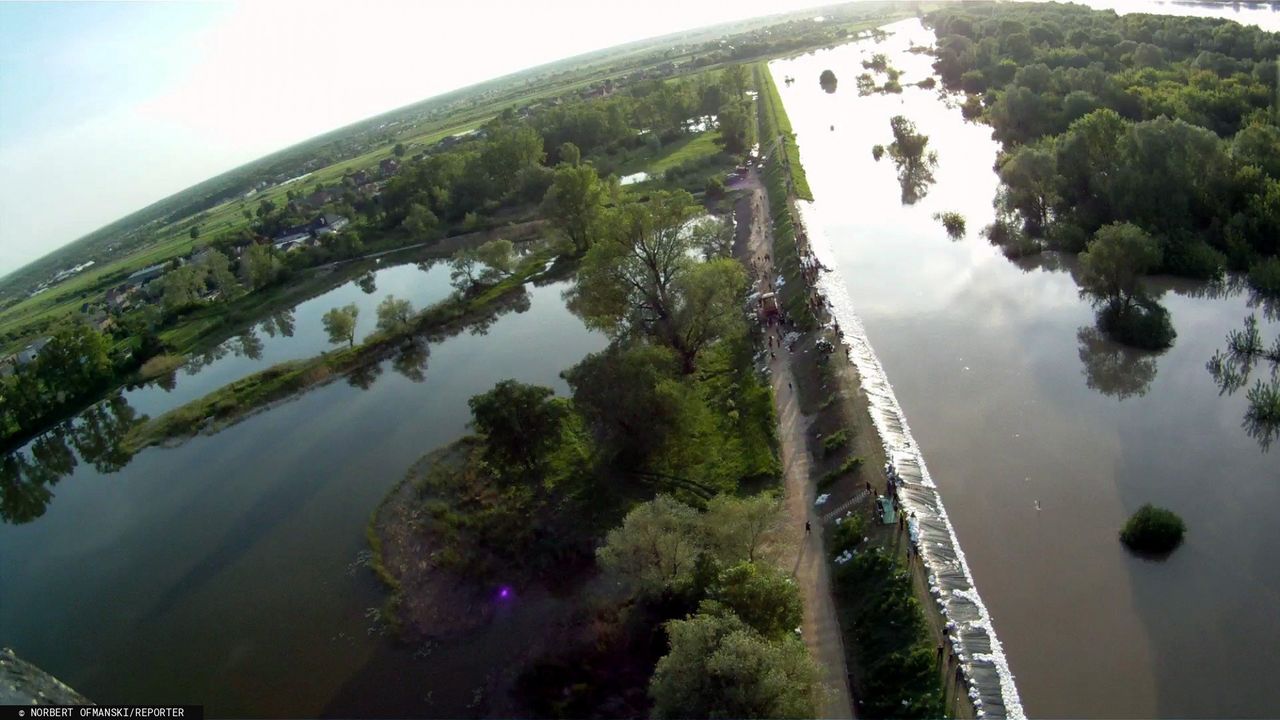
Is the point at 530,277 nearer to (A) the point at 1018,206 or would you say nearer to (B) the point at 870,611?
(A) the point at 1018,206

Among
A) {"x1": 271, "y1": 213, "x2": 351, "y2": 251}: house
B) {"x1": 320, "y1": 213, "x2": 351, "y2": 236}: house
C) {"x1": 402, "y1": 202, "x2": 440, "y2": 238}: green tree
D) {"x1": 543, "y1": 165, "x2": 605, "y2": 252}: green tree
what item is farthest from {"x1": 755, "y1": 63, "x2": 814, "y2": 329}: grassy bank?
{"x1": 320, "y1": 213, "x2": 351, "y2": 236}: house

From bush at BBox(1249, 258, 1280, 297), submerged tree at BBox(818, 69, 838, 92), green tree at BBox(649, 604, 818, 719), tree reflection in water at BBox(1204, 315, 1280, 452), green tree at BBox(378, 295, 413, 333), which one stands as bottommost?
tree reflection in water at BBox(1204, 315, 1280, 452)

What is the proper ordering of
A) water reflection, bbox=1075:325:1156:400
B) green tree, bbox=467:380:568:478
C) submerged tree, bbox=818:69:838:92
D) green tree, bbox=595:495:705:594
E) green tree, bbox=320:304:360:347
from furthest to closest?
submerged tree, bbox=818:69:838:92
green tree, bbox=320:304:360:347
water reflection, bbox=1075:325:1156:400
green tree, bbox=467:380:568:478
green tree, bbox=595:495:705:594

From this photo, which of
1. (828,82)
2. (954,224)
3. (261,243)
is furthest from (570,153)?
(828,82)

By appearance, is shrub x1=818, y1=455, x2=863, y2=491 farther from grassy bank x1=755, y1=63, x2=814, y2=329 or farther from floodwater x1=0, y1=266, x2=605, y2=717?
grassy bank x1=755, y1=63, x2=814, y2=329

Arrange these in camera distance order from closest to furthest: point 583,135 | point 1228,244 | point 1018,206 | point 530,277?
point 1228,244, point 1018,206, point 530,277, point 583,135

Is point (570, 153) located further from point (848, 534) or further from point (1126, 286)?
point (848, 534)

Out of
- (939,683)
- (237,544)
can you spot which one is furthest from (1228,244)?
(237,544)
